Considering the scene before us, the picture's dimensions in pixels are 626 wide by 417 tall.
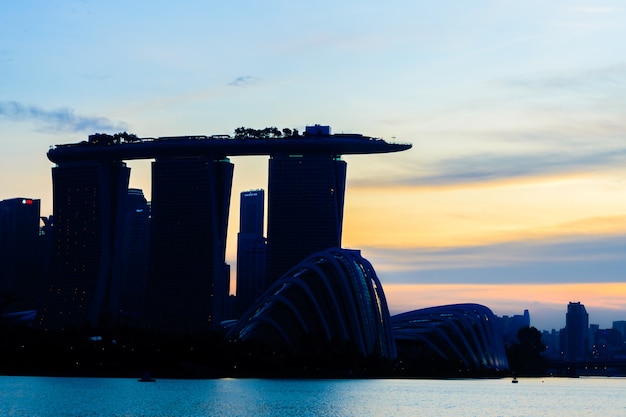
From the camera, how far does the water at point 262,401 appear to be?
109m

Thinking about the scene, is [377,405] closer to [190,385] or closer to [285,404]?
[285,404]

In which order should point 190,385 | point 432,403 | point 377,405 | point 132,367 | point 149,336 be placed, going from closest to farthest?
point 377,405, point 432,403, point 190,385, point 132,367, point 149,336

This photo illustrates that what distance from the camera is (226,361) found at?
180000 mm

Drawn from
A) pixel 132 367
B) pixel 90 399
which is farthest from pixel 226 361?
pixel 90 399

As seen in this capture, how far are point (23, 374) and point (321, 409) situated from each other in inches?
3023

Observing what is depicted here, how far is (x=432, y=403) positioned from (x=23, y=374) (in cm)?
7088

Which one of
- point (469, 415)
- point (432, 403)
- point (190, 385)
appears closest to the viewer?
point (469, 415)

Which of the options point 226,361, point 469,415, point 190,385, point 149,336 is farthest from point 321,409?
point 149,336

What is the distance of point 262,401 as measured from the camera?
125m

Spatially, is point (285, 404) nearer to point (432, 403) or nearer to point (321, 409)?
point (321, 409)

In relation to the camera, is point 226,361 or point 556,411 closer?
point 556,411

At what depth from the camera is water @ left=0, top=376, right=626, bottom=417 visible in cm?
10881

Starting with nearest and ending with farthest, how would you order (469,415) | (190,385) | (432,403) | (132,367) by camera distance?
(469,415) → (432,403) → (190,385) → (132,367)

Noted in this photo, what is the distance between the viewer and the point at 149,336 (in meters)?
189
